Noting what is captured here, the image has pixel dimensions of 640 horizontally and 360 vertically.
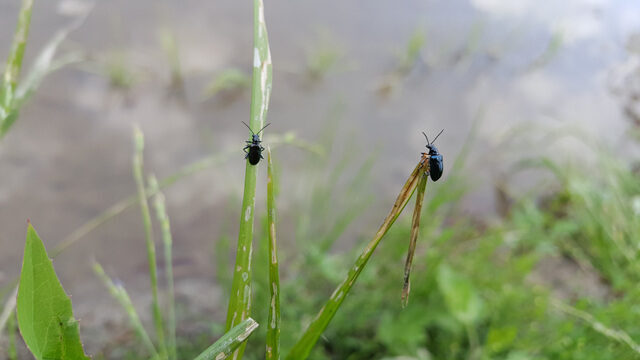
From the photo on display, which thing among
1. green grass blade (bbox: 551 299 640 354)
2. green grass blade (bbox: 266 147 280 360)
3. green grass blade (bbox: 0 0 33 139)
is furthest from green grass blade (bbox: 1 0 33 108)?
green grass blade (bbox: 551 299 640 354)

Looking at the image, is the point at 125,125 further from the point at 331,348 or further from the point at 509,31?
the point at 509,31

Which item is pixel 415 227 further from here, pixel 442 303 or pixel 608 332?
pixel 442 303

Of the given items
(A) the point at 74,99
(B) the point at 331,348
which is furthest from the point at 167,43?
(B) the point at 331,348

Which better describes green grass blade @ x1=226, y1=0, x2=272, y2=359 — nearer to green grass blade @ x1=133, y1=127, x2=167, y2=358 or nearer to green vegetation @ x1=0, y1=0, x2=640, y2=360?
green vegetation @ x1=0, y1=0, x2=640, y2=360

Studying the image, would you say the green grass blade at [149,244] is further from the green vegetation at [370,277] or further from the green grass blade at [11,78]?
the green grass blade at [11,78]

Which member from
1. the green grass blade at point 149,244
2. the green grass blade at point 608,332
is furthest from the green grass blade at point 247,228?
the green grass blade at point 608,332

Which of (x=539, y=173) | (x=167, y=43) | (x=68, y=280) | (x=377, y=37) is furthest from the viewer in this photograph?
(x=377, y=37)
